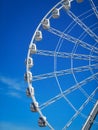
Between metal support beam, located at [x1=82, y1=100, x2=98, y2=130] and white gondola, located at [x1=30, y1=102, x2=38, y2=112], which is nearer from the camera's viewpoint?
metal support beam, located at [x1=82, y1=100, x2=98, y2=130]

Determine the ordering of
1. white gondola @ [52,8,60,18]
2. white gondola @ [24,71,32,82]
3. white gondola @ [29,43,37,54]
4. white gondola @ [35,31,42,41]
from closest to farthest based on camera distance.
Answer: white gondola @ [24,71,32,82], white gondola @ [29,43,37,54], white gondola @ [35,31,42,41], white gondola @ [52,8,60,18]

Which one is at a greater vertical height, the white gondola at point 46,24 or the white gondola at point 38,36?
the white gondola at point 46,24

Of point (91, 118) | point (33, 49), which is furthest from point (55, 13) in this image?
point (91, 118)

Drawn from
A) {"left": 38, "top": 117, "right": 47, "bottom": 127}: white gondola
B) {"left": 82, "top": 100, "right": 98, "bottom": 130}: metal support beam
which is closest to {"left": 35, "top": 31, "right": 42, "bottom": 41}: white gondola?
{"left": 38, "top": 117, "right": 47, "bottom": 127}: white gondola

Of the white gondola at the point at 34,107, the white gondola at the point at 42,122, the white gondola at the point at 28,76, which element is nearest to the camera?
the white gondola at the point at 42,122

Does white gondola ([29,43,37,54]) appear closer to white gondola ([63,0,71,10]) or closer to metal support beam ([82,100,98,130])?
white gondola ([63,0,71,10])

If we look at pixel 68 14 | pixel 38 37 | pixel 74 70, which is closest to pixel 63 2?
pixel 68 14

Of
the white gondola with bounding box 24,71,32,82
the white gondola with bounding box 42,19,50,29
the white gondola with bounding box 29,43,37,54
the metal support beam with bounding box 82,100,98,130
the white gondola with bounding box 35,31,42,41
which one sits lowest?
the metal support beam with bounding box 82,100,98,130

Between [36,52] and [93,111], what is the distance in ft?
20.0

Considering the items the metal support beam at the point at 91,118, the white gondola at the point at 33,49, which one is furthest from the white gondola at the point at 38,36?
the metal support beam at the point at 91,118

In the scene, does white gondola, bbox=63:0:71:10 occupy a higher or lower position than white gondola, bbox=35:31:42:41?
higher

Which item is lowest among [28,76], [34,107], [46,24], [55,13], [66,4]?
[34,107]

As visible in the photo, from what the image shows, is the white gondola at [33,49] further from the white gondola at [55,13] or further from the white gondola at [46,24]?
the white gondola at [55,13]

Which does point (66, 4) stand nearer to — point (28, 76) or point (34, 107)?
point (28, 76)
